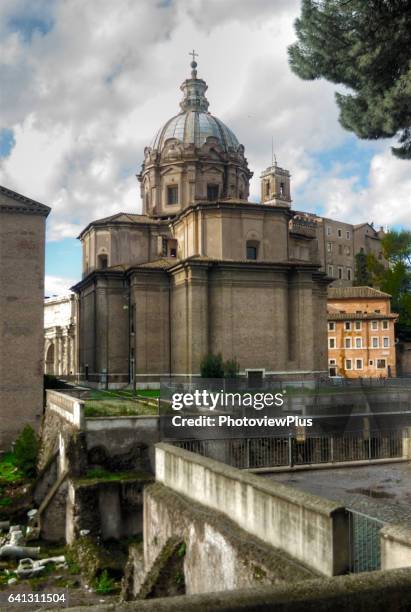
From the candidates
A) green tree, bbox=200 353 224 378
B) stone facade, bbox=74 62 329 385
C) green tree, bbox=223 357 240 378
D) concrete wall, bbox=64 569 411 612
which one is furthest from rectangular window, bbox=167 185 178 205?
concrete wall, bbox=64 569 411 612

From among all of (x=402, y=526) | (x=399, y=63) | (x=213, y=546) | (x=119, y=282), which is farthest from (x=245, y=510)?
(x=119, y=282)

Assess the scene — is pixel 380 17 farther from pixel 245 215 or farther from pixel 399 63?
pixel 245 215

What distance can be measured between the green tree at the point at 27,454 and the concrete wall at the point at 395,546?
22721mm

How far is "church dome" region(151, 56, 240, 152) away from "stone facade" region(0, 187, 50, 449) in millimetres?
21819

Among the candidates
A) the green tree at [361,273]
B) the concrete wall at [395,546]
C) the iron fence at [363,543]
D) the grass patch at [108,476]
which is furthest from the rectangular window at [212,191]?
the concrete wall at [395,546]

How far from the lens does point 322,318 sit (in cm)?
4512

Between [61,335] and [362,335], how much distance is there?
106ft

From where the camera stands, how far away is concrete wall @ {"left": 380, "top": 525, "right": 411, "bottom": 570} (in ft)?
20.0

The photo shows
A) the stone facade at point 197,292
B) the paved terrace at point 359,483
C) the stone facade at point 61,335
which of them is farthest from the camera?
the stone facade at point 61,335

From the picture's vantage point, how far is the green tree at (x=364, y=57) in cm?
1425

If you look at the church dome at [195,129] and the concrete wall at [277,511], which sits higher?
the church dome at [195,129]

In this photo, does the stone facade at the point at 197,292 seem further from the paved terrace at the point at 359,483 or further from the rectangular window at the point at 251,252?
the paved terrace at the point at 359,483

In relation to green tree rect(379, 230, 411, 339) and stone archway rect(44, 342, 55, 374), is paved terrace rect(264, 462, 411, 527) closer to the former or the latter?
green tree rect(379, 230, 411, 339)

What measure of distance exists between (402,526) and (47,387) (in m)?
31.9
